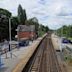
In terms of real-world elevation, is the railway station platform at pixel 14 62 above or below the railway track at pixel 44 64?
above

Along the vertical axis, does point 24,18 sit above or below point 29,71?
above

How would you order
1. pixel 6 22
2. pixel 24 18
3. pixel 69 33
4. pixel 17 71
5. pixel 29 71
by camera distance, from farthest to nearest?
pixel 24 18 < pixel 69 33 < pixel 6 22 < pixel 29 71 < pixel 17 71

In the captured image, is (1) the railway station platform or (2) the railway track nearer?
(1) the railway station platform

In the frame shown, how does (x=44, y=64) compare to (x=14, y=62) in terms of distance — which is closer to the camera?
(x=14, y=62)

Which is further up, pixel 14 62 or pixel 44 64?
pixel 14 62

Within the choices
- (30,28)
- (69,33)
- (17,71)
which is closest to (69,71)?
(17,71)

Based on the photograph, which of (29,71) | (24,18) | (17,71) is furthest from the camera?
(24,18)

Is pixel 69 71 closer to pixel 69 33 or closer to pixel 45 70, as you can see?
pixel 45 70

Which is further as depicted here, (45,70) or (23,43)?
(23,43)

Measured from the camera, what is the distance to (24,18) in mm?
134375

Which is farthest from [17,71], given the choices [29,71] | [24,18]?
[24,18]

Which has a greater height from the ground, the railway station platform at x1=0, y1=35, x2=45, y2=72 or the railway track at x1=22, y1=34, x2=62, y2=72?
the railway station platform at x1=0, y1=35, x2=45, y2=72

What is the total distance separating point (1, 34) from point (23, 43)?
44.1 feet

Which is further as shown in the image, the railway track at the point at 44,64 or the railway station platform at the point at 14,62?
the railway track at the point at 44,64
